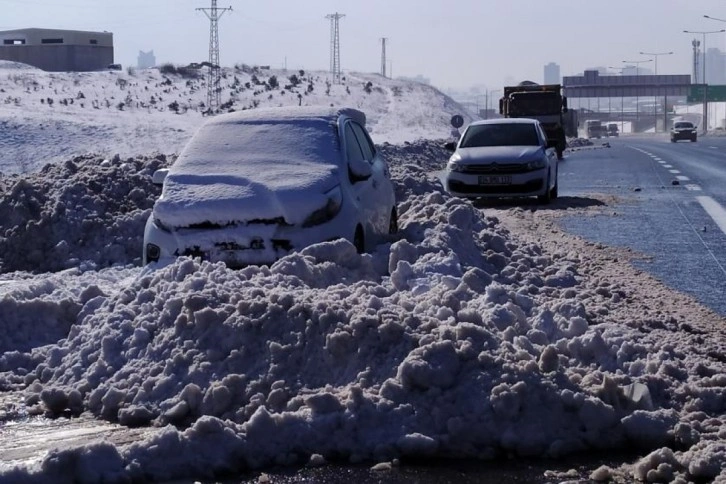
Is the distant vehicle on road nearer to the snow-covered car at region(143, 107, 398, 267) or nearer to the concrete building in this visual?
the concrete building

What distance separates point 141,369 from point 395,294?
1.68 metres

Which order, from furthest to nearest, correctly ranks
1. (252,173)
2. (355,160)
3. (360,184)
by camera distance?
(355,160) → (360,184) → (252,173)

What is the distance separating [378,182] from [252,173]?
5.79 ft

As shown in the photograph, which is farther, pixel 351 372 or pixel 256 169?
pixel 256 169

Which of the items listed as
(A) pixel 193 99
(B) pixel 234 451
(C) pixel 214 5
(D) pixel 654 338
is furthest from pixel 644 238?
(A) pixel 193 99

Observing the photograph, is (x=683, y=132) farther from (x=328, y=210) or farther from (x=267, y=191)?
(x=267, y=191)

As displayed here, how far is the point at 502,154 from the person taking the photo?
21.8m

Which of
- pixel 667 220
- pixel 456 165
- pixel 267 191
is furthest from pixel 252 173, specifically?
pixel 456 165

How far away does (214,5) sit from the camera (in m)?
64.8

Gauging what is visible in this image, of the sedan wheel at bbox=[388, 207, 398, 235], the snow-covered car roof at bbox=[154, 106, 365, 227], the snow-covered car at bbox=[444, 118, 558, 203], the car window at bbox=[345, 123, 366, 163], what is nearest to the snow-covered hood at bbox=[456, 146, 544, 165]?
the snow-covered car at bbox=[444, 118, 558, 203]

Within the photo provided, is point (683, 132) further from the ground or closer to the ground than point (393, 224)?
further from the ground

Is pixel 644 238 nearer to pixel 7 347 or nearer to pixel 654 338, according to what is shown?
pixel 654 338

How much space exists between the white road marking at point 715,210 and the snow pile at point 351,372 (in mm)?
9492

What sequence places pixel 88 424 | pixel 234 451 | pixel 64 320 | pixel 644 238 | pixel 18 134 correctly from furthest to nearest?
pixel 18 134 → pixel 644 238 → pixel 64 320 → pixel 88 424 → pixel 234 451
